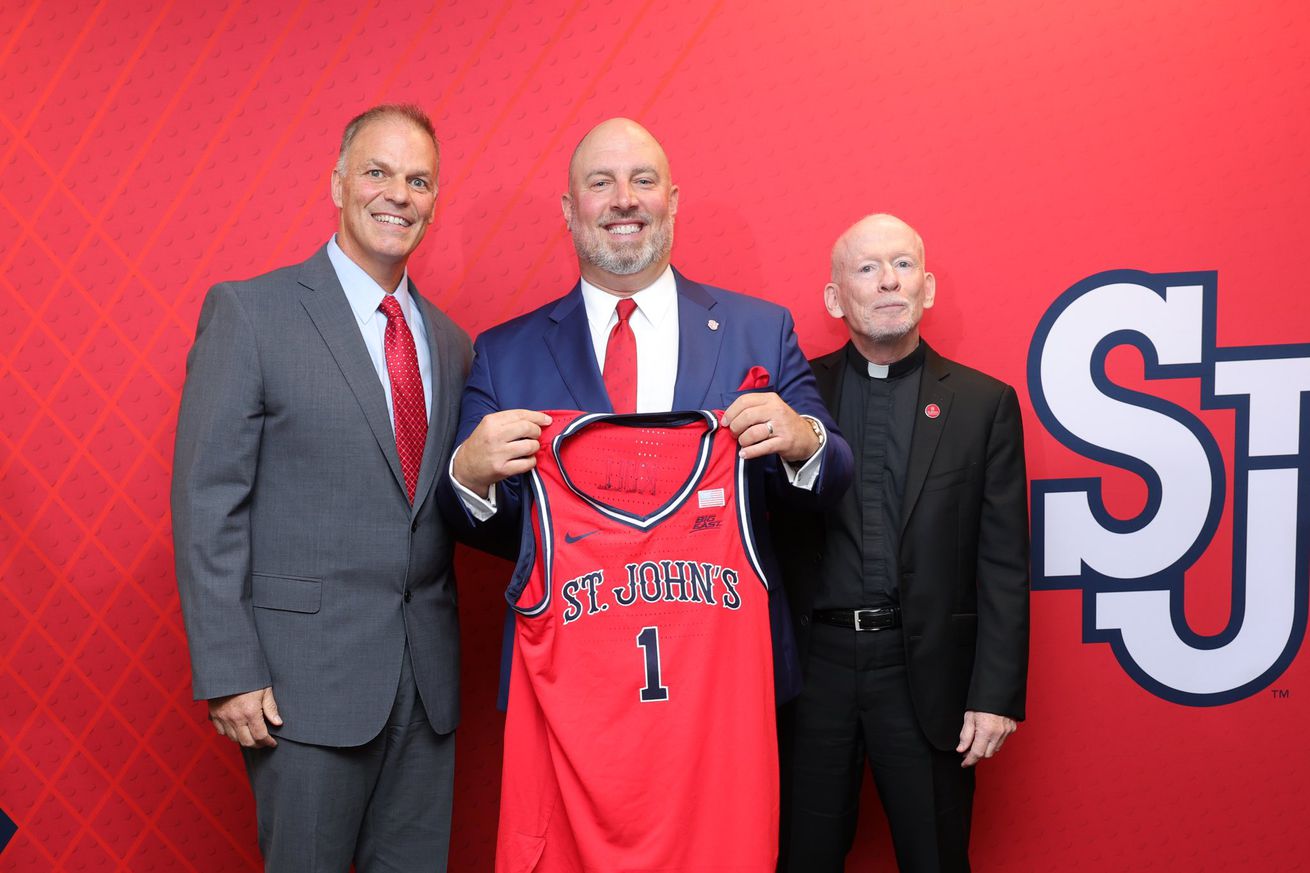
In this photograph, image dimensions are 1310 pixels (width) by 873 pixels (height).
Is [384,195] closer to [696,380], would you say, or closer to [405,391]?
[405,391]

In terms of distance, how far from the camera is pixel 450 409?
2074 mm

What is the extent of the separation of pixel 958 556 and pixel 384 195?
1452 millimetres

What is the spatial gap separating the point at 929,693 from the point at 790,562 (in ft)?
1.32

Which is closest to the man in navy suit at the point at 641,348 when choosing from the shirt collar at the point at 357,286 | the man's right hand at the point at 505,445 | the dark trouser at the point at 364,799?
the man's right hand at the point at 505,445

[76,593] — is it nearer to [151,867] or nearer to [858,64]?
[151,867]

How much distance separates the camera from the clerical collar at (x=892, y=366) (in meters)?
2.23

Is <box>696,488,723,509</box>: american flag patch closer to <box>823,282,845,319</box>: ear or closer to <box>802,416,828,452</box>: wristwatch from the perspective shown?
<box>802,416,828,452</box>: wristwatch

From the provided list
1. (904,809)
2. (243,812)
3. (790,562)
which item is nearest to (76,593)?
(243,812)

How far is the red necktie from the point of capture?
6.52 feet

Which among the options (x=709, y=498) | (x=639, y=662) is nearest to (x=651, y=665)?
(x=639, y=662)

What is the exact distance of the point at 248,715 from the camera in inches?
71.4

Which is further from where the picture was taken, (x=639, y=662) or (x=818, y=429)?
(x=818, y=429)

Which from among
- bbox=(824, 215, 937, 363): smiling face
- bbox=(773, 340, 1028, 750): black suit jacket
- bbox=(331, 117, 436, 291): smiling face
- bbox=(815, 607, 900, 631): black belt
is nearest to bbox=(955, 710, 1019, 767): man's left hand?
bbox=(773, 340, 1028, 750): black suit jacket

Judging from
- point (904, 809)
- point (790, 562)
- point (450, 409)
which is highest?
point (450, 409)
